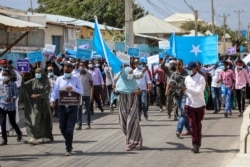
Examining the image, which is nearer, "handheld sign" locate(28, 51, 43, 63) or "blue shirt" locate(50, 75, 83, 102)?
"blue shirt" locate(50, 75, 83, 102)

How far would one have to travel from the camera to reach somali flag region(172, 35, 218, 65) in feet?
56.9

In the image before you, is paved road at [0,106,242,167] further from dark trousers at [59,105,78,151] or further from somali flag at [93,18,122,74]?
somali flag at [93,18,122,74]

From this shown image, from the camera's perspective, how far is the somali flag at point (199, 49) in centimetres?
1733

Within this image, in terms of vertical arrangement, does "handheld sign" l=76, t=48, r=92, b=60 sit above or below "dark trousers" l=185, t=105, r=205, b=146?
above

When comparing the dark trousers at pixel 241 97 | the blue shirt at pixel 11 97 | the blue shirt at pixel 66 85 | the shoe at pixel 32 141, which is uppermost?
the blue shirt at pixel 66 85

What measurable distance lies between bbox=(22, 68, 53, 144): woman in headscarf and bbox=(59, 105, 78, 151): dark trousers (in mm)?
1474

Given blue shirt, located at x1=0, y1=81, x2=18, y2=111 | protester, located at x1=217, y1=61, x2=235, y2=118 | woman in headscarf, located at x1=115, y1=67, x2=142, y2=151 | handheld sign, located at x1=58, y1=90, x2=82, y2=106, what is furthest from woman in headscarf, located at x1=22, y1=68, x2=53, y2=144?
protester, located at x1=217, y1=61, x2=235, y2=118

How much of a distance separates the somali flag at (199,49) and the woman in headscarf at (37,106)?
7008 millimetres

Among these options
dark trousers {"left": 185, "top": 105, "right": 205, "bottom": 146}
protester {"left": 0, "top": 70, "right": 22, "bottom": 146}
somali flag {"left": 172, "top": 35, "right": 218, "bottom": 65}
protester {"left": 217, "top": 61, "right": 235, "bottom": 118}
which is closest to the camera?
dark trousers {"left": 185, "top": 105, "right": 205, "bottom": 146}

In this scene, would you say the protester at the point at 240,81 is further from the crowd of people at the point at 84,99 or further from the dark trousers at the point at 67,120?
the dark trousers at the point at 67,120

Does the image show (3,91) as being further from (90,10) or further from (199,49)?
(90,10)

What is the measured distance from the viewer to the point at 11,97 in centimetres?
1175

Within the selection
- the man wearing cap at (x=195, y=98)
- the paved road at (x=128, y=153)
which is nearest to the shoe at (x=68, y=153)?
the paved road at (x=128, y=153)

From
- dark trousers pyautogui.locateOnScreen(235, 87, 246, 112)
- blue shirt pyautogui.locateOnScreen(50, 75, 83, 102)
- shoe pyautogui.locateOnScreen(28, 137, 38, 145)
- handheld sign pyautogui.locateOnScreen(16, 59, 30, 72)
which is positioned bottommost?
shoe pyautogui.locateOnScreen(28, 137, 38, 145)
